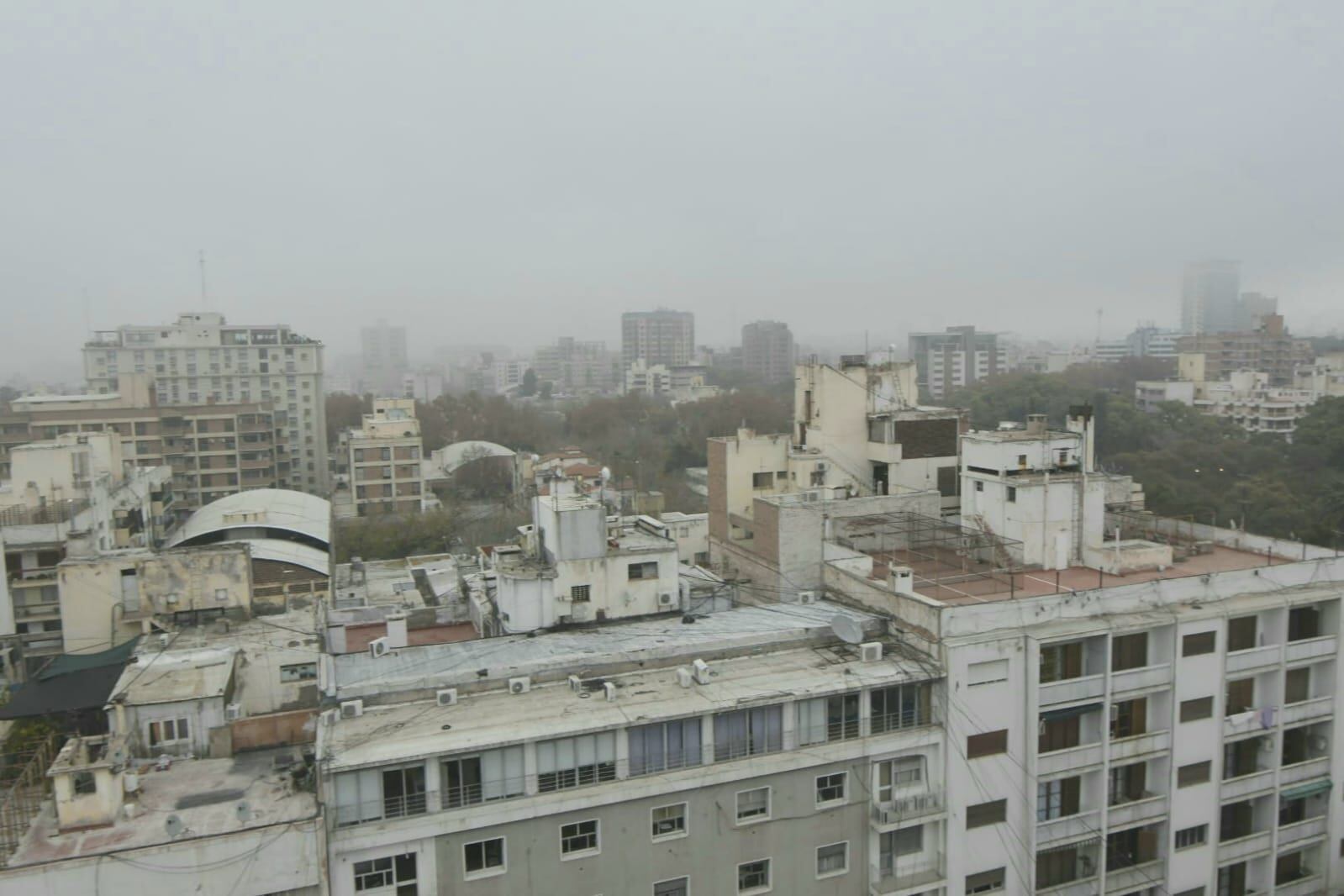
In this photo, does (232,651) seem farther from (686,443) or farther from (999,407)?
(999,407)

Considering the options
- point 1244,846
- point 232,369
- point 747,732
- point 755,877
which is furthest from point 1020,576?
point 232,369

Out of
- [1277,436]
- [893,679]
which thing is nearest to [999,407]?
[1277,436]

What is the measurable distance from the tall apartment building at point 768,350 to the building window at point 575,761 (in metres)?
135

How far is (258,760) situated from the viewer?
12969 mm

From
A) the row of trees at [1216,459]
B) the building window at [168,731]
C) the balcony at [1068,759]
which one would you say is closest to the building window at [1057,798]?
the balcony at [1068,759]

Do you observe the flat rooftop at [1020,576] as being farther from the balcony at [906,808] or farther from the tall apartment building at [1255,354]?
the tall apartment building at [1255,354]

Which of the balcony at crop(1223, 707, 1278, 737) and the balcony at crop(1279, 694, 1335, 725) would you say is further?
the balcony at crop(1279, 694, 1335, 725)

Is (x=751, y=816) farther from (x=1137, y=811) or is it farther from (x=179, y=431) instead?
(x=179, y=431)

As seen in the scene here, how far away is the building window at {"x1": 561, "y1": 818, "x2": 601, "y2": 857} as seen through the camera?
12.2 metres

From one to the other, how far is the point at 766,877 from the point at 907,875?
92.4 inches

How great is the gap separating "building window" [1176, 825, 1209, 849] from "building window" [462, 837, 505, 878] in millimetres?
11158

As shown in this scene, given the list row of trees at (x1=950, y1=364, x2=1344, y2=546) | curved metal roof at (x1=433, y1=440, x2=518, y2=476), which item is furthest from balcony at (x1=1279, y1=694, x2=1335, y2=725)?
curved metal roof at (x1=433, y1=440, x2=518, y2=476)

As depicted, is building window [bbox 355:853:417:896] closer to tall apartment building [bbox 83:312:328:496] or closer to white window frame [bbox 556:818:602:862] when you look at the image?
white window frame [bbox 556:818:602:862]

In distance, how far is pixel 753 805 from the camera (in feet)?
43.1
